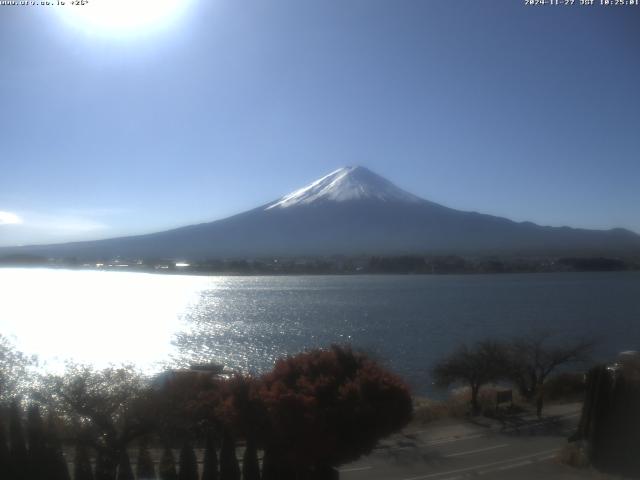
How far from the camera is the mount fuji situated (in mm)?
78312

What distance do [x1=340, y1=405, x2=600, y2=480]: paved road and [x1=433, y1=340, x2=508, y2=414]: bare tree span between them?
8.88 feet

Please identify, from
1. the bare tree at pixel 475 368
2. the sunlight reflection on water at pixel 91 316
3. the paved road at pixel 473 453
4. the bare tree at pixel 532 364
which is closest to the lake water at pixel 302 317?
the sunlight reflection on water at pixel 91 316

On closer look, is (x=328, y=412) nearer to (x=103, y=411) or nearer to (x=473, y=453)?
(x=103, y=411)

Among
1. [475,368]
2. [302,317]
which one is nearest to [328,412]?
[475,368]

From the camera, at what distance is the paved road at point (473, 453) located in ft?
28.7

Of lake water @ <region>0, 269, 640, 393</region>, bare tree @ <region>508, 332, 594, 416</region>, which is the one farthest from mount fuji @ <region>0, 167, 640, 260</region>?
bare tree @ <region>508, 332, 594, 416</region>

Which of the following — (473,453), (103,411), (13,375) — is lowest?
(473,453)

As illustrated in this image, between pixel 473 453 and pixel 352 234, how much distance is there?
267 ft

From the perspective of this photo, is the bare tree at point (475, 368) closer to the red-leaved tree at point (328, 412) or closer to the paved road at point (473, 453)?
the paved road at point (473, 453)

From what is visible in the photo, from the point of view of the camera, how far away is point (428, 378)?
18891mm

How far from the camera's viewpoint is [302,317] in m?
33.8

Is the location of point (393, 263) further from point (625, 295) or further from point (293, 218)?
point (293, 218)

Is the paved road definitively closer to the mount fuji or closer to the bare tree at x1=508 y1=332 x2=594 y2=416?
the bare tree at x1=508 y1=332 x2=594 y2=416

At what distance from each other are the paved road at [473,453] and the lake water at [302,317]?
548cm
